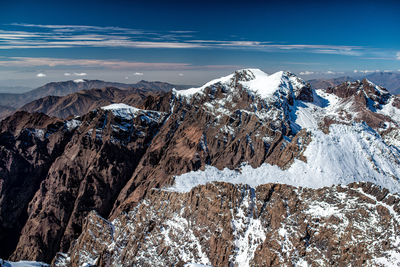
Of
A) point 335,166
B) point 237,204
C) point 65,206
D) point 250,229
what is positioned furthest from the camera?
point 65,206

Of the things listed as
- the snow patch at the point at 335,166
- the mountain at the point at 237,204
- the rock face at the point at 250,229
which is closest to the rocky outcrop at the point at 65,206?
the mountain at the point at 237,204

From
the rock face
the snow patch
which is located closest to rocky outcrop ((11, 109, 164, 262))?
the rock face

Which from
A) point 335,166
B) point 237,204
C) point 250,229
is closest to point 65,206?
point 237,204

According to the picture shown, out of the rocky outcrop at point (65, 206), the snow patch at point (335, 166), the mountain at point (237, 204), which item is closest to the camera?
the mountain at point (237, 204)

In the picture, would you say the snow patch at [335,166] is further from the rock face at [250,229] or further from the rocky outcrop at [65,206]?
the rocky outcrop at [65,206]

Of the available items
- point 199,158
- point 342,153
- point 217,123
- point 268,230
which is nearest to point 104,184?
point 199,158

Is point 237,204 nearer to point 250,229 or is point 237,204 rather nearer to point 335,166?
point 250,229

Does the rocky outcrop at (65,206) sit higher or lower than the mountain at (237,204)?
lower

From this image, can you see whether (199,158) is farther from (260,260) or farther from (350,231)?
(350,231)

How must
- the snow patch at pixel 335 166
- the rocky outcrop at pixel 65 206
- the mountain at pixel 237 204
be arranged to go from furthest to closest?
the rocky outcrop at pixel 65 206 < the snow patch at pixel 335 166 < the mountain at pixel 237 204

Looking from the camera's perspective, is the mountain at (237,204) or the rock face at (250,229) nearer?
the rock face at (250,229)
